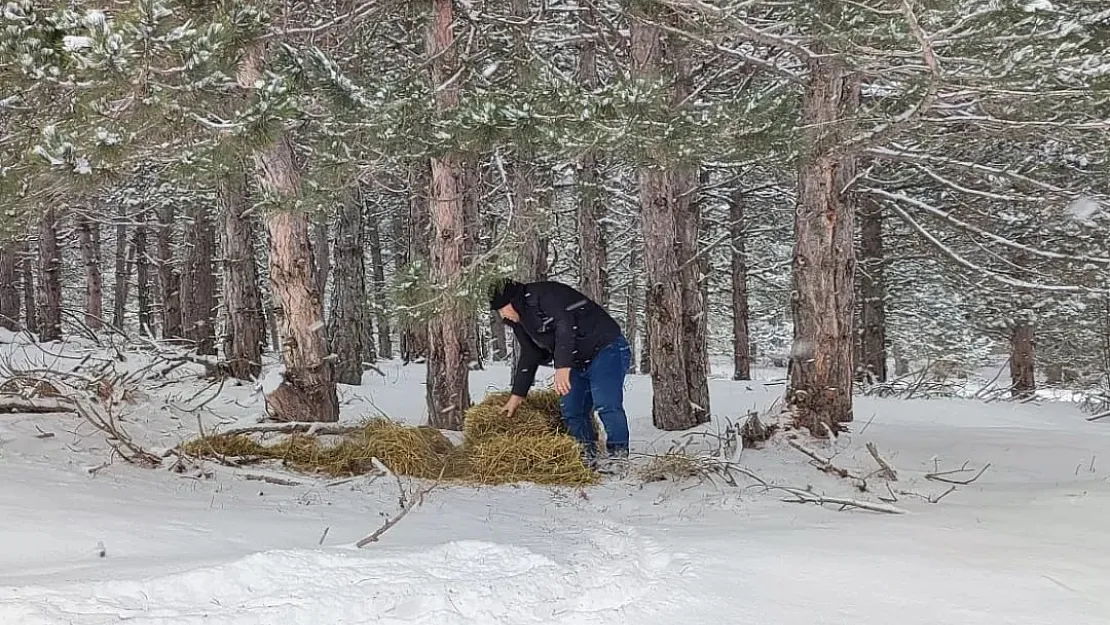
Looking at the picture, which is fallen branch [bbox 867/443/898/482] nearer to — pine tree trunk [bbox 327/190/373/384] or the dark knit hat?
the dark knit hat

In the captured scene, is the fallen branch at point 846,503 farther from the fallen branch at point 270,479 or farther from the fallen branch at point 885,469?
the fallen branch at point 270,479

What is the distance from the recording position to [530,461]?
4941mm

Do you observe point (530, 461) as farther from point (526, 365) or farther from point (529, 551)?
point (529, 551)

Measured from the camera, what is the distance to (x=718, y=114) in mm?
5051

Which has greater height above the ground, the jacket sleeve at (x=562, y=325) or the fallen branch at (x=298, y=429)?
the jacket sleeve at (x=562, y=325)

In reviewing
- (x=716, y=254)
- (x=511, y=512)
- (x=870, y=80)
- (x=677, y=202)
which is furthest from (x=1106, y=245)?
(x=716, y=254)

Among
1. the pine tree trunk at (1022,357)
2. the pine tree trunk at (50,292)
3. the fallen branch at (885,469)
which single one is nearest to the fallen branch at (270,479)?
the fallen branch at (885,469)

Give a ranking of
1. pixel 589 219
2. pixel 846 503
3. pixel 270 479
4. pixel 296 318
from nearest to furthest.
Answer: pixel 846 503
pixel 270 479
pixel 296 318
pixel 589 219

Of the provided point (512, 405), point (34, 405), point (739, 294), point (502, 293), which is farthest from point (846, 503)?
point (739, 294)

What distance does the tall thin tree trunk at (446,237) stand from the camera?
21.0 feet

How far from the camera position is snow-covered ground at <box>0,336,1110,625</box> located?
6.78 ft

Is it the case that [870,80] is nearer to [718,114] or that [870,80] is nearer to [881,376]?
[718,114]

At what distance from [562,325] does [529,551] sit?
2530 mm

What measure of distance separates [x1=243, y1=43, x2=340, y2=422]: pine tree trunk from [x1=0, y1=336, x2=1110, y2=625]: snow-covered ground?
4.79 feet
